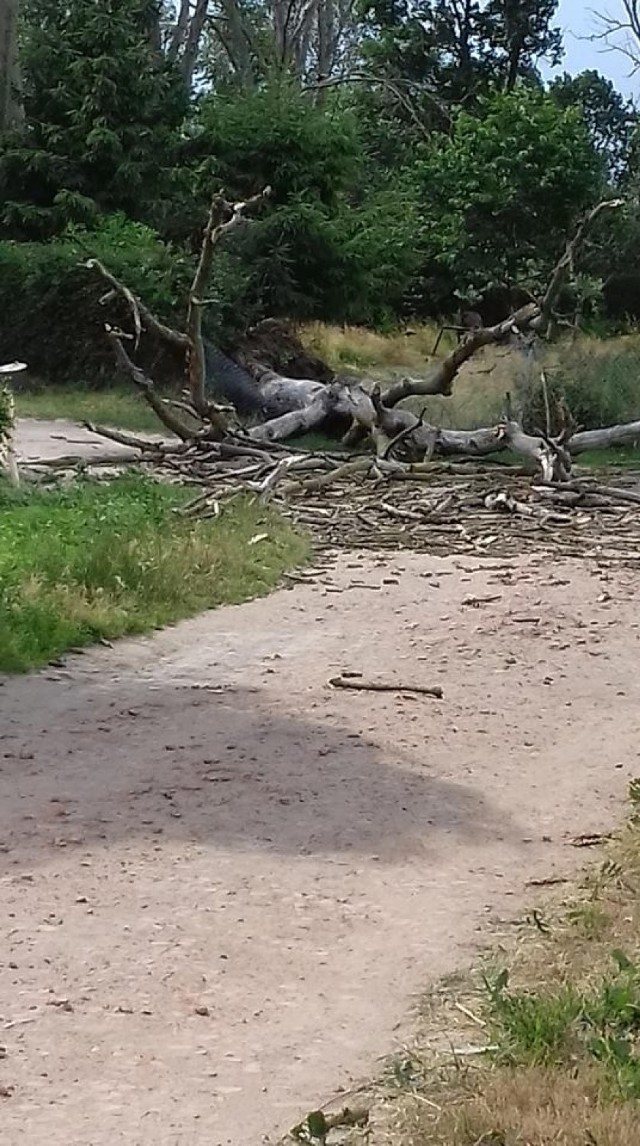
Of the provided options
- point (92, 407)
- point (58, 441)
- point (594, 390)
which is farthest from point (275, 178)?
point (58, 441)

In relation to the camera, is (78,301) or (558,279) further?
(78,301)

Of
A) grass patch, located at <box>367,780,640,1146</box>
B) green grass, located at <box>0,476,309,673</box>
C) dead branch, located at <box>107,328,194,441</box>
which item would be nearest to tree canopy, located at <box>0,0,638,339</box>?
dead branch, located at <box>107,328,194,441</box>

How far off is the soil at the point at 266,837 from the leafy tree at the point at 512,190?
20.7 metres

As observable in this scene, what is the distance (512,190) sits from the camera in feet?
92.1

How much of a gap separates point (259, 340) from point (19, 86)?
26.0 feet

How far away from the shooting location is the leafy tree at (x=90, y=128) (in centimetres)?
2512

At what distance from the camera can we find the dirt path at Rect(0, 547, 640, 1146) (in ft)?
10.9

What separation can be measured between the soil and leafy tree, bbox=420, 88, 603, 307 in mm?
20738

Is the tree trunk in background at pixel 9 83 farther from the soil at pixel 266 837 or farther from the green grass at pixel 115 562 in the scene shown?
the soil at pixel 266 837

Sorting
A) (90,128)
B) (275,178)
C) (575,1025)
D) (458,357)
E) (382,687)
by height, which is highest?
(90,128)

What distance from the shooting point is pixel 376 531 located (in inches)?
451

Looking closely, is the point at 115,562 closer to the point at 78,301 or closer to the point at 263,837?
the point at 263,837

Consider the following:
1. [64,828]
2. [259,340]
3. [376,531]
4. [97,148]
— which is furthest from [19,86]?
[64,828]

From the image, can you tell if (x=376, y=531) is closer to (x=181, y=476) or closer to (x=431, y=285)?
(x=181, y=476)
